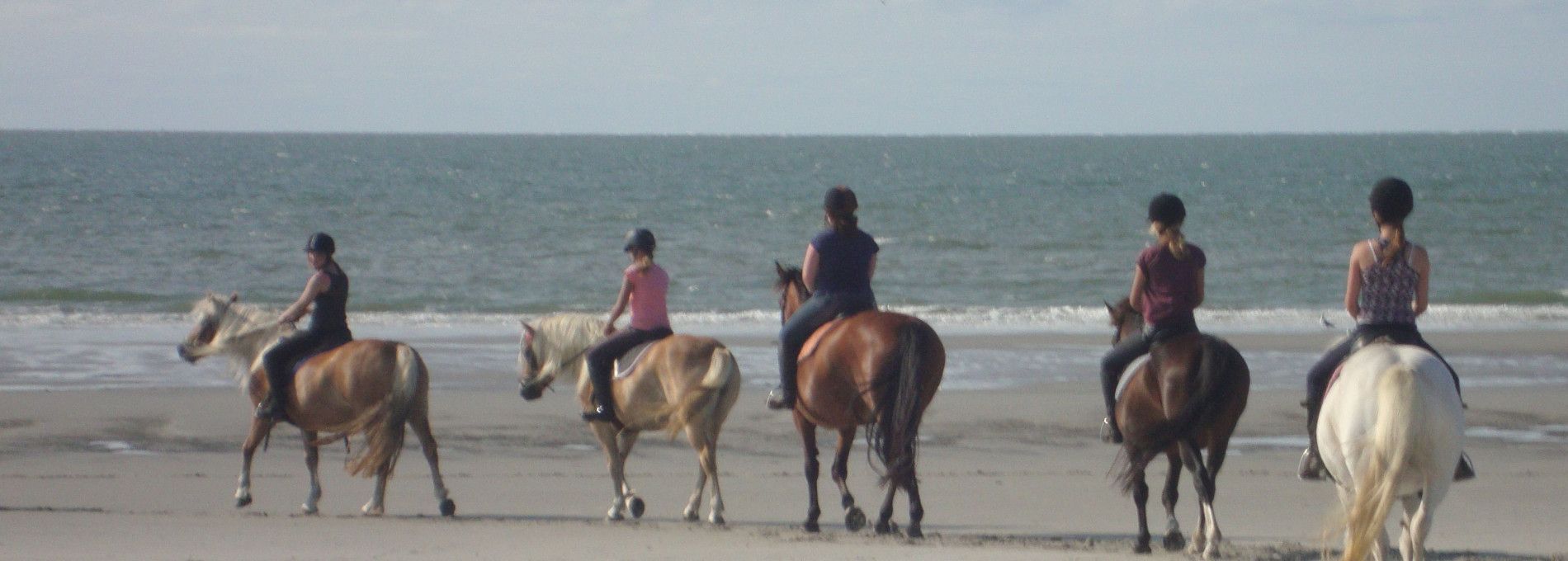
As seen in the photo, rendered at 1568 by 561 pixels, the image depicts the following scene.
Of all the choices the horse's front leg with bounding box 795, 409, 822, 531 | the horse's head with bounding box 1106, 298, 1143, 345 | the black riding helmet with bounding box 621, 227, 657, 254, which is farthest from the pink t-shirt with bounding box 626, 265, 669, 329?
the horse's head with bounding box 1106, 298, 1143, 345

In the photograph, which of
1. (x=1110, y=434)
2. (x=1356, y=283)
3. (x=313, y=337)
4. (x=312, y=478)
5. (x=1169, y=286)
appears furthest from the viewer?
(x=313, y=337)

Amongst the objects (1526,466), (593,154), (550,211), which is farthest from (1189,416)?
(593,154)

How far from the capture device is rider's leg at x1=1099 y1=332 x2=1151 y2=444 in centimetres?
828

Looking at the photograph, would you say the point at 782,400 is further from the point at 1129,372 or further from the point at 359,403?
the point at 359,403

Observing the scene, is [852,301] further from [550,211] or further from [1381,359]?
[550,211]

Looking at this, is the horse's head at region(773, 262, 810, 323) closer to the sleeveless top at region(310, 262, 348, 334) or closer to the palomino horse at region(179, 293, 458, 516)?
the palomino horse at region(179, 293, 458, 516)

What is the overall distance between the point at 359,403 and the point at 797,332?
2850mm

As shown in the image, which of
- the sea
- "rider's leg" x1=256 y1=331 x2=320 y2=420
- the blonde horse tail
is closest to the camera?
the blonde horse tail

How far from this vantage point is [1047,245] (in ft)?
135

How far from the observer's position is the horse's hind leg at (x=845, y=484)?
9117 mm

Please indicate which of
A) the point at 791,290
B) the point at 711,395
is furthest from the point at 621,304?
the point at 791,290

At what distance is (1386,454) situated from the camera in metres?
6.36

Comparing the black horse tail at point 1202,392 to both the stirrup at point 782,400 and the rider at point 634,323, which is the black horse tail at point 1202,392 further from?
the rider at point 634,323

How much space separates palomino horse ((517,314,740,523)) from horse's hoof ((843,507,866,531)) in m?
0.78
